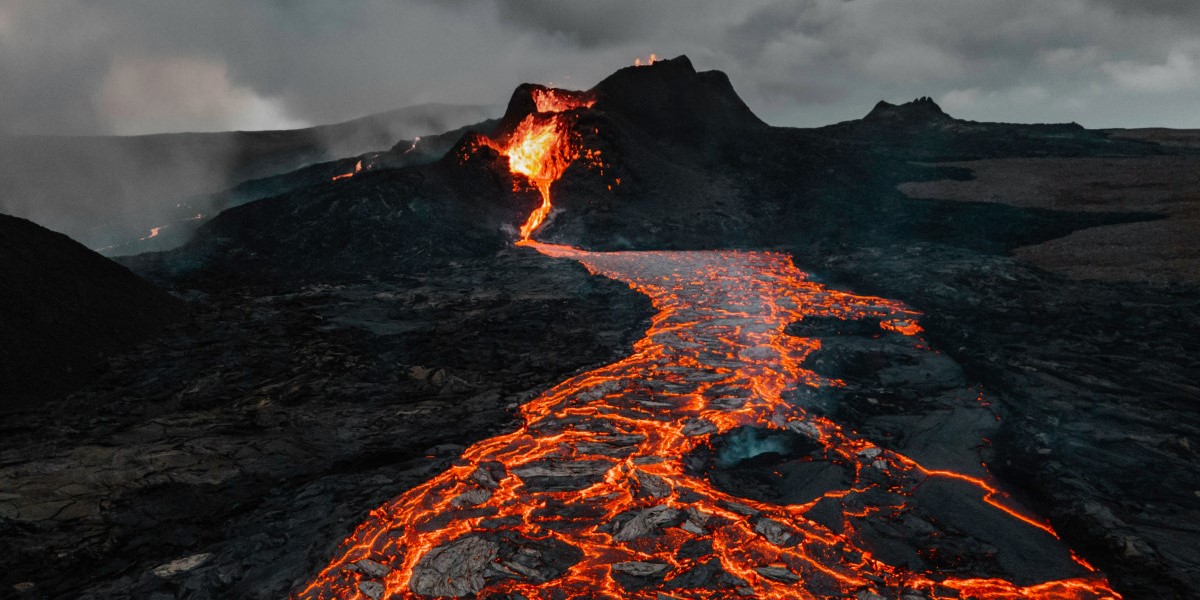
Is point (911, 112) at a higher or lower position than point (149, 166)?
lower

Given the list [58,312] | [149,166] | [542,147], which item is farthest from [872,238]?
[149,166]

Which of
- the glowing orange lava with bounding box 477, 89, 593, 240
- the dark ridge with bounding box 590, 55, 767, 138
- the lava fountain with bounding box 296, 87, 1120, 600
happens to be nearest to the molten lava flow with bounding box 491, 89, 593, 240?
the glowing orange lava with bounding box 477, 89, 593, 240

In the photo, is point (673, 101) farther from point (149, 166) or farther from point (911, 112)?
point (149, 166)

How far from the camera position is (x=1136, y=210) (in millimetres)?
21625

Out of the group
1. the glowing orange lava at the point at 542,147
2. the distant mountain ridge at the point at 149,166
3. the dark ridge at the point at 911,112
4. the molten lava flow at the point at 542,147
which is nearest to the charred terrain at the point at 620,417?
the glowing orange lava at the point at 542,147

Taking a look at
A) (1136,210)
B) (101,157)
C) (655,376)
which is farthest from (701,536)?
(101,157)

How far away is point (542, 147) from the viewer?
108 ft

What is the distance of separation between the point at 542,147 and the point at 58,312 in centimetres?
2514

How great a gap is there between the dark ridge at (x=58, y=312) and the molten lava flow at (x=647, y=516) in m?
8.31

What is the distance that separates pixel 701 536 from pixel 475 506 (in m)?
3.09

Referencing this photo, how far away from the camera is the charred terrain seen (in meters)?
6.12

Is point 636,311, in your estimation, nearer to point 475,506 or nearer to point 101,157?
point 475,506

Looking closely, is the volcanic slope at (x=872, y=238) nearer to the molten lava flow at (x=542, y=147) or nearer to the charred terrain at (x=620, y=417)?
the charred terrain at (x=620, y=417)

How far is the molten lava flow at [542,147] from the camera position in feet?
101
